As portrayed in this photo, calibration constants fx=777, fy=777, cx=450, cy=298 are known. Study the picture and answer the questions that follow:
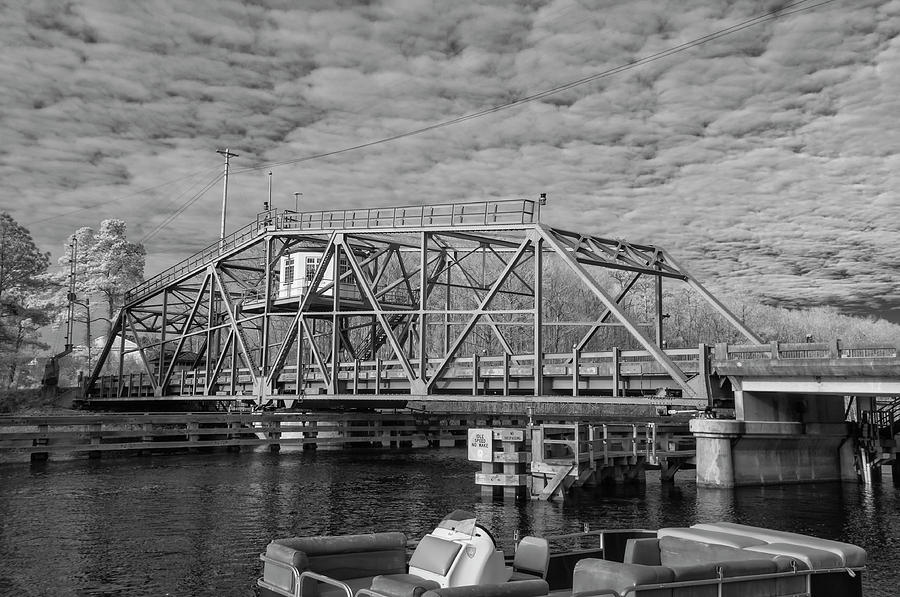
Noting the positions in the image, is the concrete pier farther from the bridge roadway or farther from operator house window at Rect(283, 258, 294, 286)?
operator house window at Rect(283, 258, 294, 286)

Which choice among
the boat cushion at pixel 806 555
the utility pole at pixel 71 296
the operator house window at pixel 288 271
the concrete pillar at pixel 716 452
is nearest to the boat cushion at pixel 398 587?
the boat cushion at pixel 806 555

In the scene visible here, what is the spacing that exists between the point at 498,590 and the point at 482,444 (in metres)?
21.0

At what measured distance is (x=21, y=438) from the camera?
36.3 m

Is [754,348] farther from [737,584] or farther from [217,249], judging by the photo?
[217,249]

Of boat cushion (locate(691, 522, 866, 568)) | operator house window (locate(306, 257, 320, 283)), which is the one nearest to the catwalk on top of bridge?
operator house window (locate(306, 257, 320, 283))

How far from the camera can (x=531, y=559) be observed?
37.1ft

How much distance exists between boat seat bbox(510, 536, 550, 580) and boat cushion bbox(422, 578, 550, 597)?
2412 millimetres

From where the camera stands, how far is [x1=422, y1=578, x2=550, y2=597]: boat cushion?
788 cm

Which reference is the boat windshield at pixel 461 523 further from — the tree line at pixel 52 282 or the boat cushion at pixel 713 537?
the tree line at pixel 52 282

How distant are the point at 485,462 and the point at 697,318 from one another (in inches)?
3686

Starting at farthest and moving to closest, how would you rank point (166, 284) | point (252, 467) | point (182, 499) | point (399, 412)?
1. point (166, 284)
2. point (399, 412)
3. point (252, 467)
4. point (182, 499)

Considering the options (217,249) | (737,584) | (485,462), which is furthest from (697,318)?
(737,584)

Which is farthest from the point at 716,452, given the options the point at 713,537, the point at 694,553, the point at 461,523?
the point at 461,523

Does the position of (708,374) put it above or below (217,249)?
below
